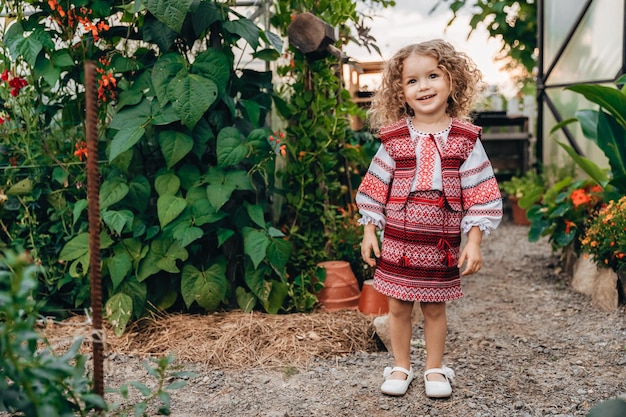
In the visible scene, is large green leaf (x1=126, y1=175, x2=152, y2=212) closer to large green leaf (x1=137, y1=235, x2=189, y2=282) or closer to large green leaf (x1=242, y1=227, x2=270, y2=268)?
large green leaf (x1=137, y1=235, x2=189, y2=282)

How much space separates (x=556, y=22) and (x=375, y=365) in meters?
4.29

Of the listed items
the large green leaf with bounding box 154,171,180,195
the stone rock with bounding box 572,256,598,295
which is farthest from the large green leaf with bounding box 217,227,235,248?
the stone rock with bounding box 572,256,598,295

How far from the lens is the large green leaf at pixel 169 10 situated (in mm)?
2207

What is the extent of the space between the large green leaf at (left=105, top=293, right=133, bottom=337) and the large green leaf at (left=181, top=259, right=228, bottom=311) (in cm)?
22

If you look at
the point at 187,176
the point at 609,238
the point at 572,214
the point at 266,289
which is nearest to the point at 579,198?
the point at 572,214

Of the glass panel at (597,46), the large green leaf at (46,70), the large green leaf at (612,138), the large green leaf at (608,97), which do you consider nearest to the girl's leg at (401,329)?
the large green leaf at (46,70)

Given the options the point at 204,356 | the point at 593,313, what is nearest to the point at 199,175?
the point at 204,356

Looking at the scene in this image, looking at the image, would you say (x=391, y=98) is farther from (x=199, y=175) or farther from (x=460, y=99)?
(x=199, y=175)

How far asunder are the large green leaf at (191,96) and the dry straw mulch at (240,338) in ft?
2.70

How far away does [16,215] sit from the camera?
2734 mm

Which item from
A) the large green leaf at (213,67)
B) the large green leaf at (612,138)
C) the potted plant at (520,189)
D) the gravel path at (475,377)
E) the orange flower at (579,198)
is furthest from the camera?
the potted plant at (520,189)

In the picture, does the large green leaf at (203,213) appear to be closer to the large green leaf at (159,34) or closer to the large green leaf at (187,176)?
the large green leaf at (187,176)

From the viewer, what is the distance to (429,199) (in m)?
2.02

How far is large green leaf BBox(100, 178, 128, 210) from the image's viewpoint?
243 cm
